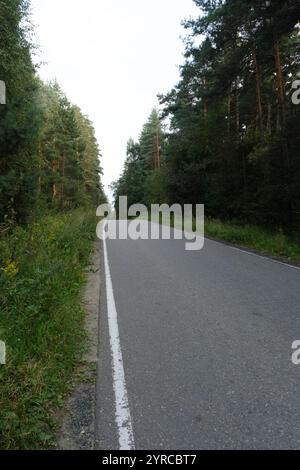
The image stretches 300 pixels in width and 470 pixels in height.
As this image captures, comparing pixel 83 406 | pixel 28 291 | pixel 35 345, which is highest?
pixel 28 291

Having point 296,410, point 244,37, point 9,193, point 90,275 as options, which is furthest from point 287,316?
point 244,37

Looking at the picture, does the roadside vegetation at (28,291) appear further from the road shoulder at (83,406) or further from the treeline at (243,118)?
the treeline at (243,118)

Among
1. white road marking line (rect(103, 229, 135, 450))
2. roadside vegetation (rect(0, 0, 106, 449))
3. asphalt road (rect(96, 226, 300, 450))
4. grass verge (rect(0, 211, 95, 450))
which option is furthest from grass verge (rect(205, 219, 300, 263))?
grass verge (rect(0, 211, 95, 450))

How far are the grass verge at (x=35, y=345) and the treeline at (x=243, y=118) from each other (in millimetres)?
11880

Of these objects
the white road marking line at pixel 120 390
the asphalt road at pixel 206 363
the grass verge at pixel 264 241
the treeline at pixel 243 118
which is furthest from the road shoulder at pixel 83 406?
the treeline at pixel 243 118

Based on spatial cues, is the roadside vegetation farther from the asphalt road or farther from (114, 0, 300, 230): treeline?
(114, 0, 300, 230): treeline

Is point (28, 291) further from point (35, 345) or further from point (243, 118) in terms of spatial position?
point (243, 118)

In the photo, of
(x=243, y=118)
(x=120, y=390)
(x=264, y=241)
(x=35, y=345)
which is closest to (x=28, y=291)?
(x=35, y=345)

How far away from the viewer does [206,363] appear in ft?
15.3

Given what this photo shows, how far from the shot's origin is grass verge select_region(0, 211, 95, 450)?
3322 millimetres

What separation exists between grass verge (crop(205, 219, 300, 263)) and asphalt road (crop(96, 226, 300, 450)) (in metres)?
3.48

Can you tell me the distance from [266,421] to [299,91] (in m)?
17.3

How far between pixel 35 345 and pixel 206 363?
216 centimetres

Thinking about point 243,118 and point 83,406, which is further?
point 243,118
